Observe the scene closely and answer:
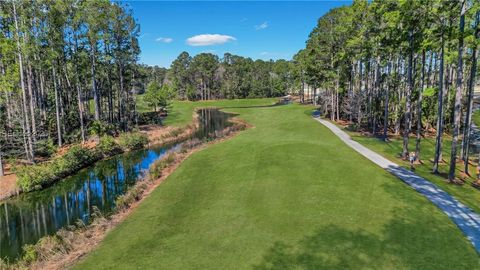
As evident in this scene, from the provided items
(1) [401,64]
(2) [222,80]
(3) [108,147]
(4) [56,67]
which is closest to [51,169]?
Result: (3) [108,147]

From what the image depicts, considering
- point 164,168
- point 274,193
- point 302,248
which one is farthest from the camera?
point 164,168

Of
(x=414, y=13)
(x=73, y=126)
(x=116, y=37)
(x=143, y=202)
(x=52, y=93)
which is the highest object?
(x=116, y=37)

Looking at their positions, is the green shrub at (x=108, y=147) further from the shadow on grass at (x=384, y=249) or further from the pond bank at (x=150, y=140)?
the shadow on grass at (x=384, y=249)

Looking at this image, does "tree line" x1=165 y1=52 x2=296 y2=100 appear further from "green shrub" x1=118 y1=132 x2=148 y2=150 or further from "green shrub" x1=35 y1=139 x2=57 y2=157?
"green shrub" x1=35 y1=139 x2=57 y2=157

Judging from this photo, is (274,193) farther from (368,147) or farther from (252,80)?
(252,80)

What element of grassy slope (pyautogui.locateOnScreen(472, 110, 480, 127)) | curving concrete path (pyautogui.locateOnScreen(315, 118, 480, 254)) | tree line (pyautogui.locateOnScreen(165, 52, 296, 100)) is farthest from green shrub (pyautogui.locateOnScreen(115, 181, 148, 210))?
tree line (pyautogui.locateOnScreen(165, 52, 296, 100))

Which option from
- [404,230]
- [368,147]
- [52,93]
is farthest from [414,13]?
[52,93]

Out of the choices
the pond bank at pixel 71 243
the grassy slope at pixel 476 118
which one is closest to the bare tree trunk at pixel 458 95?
the pond bank at pixel 71 243

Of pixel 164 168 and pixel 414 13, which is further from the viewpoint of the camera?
pixel 164 168
